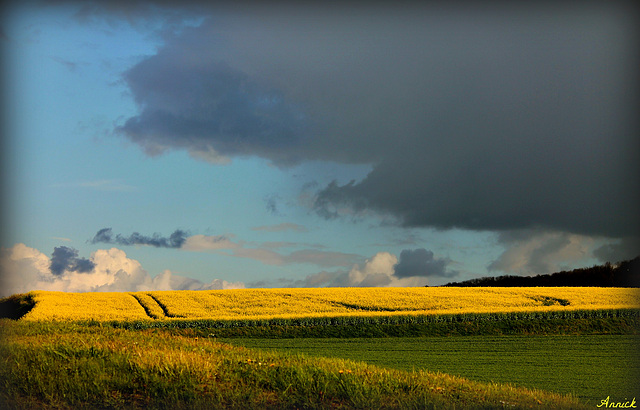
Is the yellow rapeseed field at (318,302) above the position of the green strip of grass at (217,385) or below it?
below

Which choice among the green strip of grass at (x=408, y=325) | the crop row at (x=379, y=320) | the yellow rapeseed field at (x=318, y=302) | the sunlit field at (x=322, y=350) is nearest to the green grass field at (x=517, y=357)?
the sunlit field at (x=322, y=350)

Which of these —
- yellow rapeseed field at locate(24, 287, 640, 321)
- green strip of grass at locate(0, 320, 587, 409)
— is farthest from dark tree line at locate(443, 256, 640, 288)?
green strip of grass at locate(0, 320, 587, 409)

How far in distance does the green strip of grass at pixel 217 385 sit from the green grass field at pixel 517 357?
655cm

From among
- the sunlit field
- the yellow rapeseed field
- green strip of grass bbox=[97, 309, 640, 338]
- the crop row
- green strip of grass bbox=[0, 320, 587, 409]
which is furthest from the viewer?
the yellow rapeseed field

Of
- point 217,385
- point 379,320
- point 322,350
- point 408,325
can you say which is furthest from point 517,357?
point 217,385

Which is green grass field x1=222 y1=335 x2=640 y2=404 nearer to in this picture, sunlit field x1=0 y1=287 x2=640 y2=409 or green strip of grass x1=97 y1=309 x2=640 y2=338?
sunlit field x1=0 y1=287 x2=640 y2=409

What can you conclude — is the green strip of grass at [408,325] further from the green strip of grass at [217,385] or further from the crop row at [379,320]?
the green strip of grass at [217,385]

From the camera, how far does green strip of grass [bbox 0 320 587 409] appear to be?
8453 mm

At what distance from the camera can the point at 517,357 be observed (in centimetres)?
2194

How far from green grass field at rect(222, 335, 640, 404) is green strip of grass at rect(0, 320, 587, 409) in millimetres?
6553

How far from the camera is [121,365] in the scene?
976cm

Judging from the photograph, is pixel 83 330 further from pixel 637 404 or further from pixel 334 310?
pixel 334 310

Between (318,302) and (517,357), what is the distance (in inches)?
797

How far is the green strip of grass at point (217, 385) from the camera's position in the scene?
8.45m
